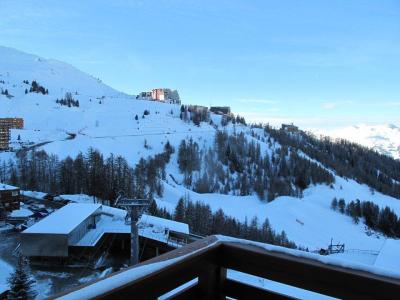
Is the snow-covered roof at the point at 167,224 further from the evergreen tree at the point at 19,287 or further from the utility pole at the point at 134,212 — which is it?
the evergreen tree at the point at 19,287

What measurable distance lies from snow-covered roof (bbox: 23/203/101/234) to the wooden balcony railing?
22.7m

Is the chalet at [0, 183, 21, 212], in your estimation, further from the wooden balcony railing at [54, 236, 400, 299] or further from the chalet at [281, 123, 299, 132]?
the chalet at [281, 123, 299, 132]

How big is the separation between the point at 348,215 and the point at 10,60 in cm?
18900

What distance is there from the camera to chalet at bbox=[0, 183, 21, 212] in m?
32.8

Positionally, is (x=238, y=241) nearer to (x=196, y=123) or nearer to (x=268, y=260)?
(x=268, y=260)

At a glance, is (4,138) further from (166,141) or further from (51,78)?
(51,78)

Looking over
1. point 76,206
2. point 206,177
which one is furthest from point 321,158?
point 76,206

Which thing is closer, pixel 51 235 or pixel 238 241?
pixel 238 241

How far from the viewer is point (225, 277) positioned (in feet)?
5.46

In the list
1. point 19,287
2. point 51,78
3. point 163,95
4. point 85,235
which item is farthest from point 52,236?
point 51,78

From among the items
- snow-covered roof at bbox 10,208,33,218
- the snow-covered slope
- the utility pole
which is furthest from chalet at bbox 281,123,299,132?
the utility pole

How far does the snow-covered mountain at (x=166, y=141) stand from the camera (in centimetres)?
5584

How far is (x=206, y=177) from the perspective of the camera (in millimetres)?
76125

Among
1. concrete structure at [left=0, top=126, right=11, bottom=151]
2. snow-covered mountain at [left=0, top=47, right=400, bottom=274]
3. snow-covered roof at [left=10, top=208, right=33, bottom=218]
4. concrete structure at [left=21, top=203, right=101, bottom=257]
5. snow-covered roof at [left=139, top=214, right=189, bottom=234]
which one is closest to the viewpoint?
concrete structure at [left=21, top=203, right=101, bottom=257]
